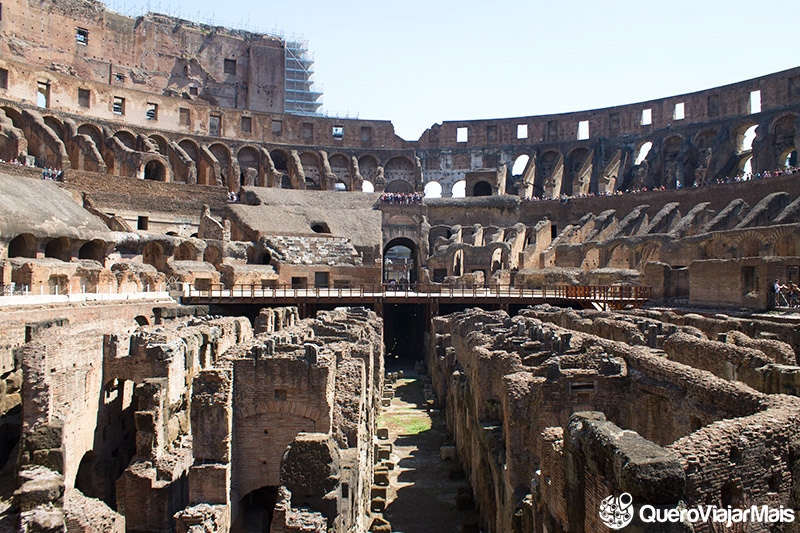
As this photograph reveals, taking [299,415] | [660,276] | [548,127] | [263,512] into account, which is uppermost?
[548,127]

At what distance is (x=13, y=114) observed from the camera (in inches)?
1829

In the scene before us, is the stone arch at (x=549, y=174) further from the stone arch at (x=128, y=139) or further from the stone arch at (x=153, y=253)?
the stone arch at (x=128, y=139)

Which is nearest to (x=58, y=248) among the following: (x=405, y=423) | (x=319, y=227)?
(x=319, y=227)

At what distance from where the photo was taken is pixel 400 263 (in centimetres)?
6291

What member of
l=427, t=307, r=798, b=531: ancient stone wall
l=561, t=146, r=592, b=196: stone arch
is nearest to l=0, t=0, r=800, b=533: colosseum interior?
l=427, t=307, r=798, b=531: ancient stone wall

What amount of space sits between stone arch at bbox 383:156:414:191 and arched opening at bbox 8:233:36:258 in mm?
34710

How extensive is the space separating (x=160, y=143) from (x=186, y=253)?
19.3m

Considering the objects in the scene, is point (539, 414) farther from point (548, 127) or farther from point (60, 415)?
point (548, 127)

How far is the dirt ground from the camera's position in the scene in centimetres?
1160

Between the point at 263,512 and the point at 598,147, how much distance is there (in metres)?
52.3

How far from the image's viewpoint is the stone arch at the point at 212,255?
128ft

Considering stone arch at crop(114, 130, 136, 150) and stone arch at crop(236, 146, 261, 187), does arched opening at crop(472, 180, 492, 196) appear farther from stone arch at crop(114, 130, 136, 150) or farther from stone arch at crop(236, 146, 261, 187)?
stone arch at crop(114, 130, 136, 150)

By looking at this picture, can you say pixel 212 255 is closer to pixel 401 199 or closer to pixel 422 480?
pixel 401 199

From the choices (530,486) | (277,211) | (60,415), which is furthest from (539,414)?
(277,211)
